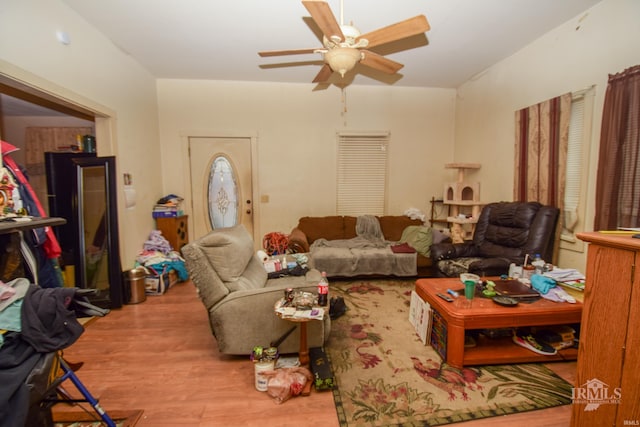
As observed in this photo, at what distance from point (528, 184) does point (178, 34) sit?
Result: 431 centimetres

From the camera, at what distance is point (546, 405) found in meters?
1.62

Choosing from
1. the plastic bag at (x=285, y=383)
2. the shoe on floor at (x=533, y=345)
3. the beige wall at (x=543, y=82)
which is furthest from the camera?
the beige wall at (x=543, y=82)

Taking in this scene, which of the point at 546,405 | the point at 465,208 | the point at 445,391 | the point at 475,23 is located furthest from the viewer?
the point at 465,208

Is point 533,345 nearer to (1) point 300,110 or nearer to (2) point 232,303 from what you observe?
(2) point 232,303

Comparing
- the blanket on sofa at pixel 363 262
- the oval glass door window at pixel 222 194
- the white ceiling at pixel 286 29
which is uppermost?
the white ceiling at pixel 286 29

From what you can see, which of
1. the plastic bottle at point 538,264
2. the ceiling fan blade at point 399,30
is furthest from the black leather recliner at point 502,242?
the ceiling fan blade at point 399,30

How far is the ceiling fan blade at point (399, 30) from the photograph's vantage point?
5.80 feet

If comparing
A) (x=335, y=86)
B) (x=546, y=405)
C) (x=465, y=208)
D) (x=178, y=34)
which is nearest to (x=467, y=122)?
(x=465, y=208)

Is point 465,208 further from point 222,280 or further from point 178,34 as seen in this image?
point 178,34

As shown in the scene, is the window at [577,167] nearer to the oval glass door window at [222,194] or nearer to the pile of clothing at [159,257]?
the oval glass door window at [222,194]

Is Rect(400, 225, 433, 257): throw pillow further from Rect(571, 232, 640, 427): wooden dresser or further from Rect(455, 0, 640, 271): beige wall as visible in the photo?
Rect(571, 232, 640, 427): wooden dresser

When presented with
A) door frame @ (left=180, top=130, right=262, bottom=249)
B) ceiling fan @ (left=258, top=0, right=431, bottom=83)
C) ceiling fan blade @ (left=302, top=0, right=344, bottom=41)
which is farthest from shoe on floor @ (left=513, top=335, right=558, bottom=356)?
door frame @ (left=180, top=130, right=262, bottom=249)

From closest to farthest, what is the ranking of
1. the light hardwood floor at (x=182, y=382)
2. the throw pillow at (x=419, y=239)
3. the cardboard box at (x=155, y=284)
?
the light hardwood floor at (x=182, y=382), the cardboard box at (x=155, y=284), the throw pillow at (x=419, y=239)

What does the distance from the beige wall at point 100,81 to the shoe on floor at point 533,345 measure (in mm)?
4086
